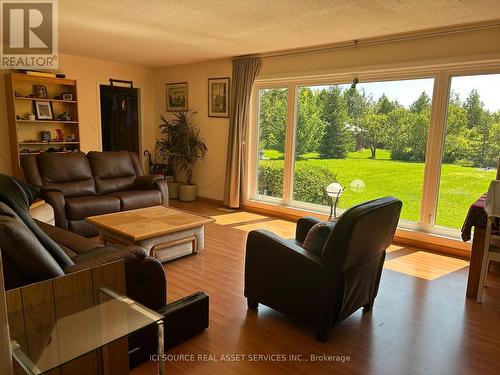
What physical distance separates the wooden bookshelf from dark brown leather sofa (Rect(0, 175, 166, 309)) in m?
3.67

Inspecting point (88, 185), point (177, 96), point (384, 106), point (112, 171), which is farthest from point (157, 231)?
point (177, 96)

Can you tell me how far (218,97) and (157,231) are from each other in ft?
11.2

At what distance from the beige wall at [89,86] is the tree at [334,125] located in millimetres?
3748

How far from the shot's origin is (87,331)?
135cm

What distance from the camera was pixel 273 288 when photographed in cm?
234

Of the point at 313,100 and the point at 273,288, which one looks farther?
the point at 313,100

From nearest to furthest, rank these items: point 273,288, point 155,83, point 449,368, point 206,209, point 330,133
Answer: point 449,368 < point 273,288 < point 330,133 < point 206,209 < point 155,83

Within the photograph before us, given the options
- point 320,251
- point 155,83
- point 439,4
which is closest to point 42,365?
point 320,251

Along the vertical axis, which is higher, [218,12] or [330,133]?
[218,12]

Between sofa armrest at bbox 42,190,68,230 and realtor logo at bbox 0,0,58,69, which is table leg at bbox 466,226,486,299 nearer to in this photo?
sofa armrest at bbox 42,190,68,230

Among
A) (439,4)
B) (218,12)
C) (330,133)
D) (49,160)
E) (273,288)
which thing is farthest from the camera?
(330,133)

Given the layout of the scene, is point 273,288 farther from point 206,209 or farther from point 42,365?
point 206,209

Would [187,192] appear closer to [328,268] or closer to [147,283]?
[147,283]

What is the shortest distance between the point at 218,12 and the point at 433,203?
10.1 feet
